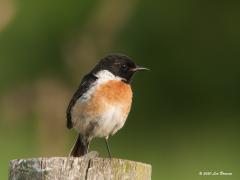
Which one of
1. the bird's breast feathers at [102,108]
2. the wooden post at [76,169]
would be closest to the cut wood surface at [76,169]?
the wooden post at [76,169]

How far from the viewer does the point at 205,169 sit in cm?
805

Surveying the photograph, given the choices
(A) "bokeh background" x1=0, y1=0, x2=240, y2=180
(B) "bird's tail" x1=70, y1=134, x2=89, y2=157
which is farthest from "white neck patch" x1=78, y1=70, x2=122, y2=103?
(A) "bokeh background" x1=0, y1=0, x2=240, y2=180

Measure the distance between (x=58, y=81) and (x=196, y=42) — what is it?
2.24 meters

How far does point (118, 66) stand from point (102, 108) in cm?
56

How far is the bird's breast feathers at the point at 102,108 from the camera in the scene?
6.59m

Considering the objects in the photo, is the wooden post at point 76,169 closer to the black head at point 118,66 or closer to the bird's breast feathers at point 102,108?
the bird's breast feathers at point 102,108

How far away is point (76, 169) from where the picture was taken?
437cm

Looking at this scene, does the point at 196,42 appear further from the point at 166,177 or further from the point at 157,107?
the point at 166,177

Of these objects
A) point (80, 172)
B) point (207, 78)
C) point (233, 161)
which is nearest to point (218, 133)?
point (233, 161)

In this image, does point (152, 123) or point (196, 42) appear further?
point (196, 42)

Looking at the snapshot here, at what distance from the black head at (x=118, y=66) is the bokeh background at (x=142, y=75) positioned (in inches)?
53.2

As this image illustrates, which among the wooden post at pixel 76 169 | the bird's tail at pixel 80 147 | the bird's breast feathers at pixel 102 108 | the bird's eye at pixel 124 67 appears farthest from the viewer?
the bird's eye at pixel 124 67

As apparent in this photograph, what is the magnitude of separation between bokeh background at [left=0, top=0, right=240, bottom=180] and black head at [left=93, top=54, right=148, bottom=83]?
1.35m

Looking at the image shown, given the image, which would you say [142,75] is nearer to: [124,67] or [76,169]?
[124,67]
